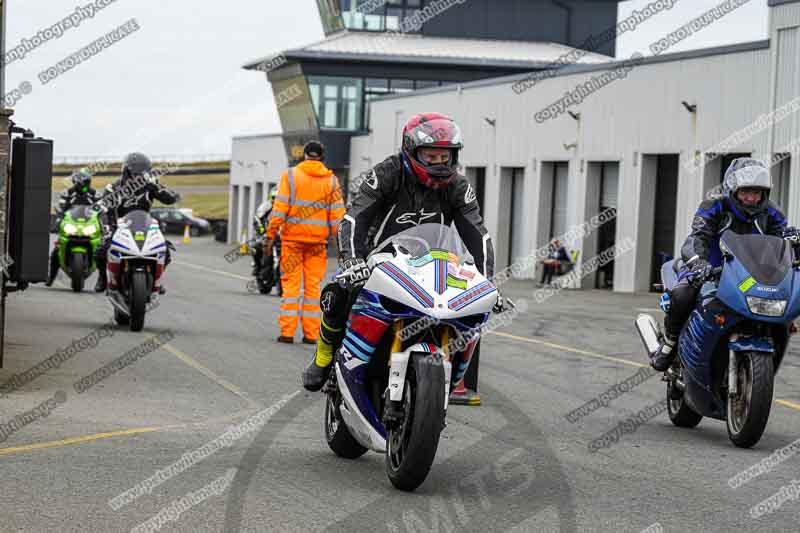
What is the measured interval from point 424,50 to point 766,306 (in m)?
56.0

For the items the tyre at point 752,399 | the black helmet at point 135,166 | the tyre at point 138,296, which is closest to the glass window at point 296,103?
the black helmet at point 135,166

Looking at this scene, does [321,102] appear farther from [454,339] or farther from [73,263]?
[454,339]

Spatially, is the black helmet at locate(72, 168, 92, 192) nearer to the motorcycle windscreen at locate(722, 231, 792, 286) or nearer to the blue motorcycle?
the blue motorcycle

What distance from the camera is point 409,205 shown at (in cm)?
821

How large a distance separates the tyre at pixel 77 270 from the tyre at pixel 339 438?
1525cm

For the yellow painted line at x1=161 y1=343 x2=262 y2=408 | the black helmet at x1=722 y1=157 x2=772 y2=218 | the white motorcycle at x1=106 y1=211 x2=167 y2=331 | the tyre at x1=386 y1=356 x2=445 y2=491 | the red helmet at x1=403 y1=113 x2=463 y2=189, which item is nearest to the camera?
the tyre at x1=386 y1=356 x2=445 y2=491

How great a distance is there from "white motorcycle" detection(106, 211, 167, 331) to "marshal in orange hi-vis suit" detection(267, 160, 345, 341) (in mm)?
1375

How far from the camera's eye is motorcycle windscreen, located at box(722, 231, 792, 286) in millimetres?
9289

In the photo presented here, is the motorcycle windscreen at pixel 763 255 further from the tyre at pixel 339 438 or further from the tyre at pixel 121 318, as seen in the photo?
the tyre at pixel 121 318

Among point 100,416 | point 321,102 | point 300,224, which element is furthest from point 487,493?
point 321,102

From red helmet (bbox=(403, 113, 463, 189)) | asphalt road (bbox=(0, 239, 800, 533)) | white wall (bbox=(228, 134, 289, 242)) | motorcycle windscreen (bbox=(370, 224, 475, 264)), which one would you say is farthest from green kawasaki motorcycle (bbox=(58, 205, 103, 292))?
white wall (bbox=(228, 134, 289, 242))

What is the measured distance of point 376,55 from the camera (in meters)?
62.5

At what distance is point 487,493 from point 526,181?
34.6m

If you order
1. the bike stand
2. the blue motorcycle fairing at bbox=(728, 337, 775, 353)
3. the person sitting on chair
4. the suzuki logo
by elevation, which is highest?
the suzuki logo
